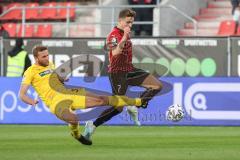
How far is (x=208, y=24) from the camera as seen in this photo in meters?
28.6

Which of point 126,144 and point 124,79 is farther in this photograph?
point 124,79

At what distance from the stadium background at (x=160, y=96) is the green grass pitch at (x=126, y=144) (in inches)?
0.6

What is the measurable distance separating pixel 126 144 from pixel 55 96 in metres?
1.43

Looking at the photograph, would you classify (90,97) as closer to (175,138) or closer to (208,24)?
(175,138)

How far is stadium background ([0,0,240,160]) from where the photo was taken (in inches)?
528

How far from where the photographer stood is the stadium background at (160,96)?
1340 cm

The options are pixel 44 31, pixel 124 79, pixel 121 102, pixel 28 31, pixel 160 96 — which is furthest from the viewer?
pixel 28 31

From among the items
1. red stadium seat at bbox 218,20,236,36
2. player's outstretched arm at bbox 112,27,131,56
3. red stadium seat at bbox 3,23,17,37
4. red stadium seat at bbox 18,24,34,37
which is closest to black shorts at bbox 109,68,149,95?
player's outstretched arm at bbox 112,27,131,56

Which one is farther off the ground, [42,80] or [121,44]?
[121,44]

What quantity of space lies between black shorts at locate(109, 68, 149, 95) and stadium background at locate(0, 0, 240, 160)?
3.00 feet

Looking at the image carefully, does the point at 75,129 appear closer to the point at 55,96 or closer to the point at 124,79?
the point at 55,96

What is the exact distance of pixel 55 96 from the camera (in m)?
13.9

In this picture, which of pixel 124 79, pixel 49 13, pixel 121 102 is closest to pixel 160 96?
pixel 124 79

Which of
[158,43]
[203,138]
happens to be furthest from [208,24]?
[203,138]
